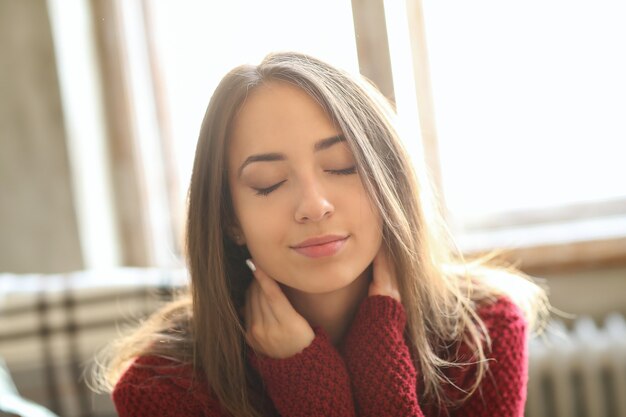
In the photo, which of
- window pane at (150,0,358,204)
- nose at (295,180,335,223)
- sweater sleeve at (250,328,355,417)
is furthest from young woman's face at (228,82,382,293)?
window pane at (150,0,358,204)

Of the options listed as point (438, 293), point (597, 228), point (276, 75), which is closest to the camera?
point (276, 75)

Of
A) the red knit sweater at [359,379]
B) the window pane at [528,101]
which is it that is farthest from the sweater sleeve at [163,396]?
the window pane at [528,101]

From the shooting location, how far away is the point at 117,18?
1.86m

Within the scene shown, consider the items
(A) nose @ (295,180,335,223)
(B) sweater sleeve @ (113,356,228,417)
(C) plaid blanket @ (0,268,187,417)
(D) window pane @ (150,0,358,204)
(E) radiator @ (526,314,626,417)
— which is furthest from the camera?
(C) plaid blanket @ (0,268,187,417)

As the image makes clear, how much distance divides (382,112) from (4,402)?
0.81 m

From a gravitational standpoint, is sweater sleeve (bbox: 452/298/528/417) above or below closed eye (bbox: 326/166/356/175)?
below

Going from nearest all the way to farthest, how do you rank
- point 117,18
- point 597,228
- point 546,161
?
1. point 597,228
2. point 546,161
3. point 117,18

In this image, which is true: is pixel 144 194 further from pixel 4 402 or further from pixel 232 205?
pixel 232 205

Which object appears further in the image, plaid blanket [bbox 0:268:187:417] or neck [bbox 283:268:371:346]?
plaid blanket [bbox 0:268:187:417]

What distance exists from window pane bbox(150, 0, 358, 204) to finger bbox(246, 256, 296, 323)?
458 millimetres

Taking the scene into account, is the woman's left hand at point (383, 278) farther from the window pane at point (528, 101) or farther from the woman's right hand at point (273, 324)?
the window pane at point (528, 101)

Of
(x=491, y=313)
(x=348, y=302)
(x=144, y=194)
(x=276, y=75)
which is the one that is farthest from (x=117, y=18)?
(x=491, y=313)

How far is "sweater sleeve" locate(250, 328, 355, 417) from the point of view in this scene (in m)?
0.87

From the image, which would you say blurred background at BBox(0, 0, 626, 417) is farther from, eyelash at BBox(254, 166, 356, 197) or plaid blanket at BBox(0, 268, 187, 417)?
eyelash at BBox(254, 166, 356, 197)
